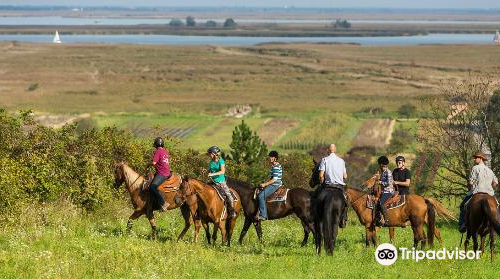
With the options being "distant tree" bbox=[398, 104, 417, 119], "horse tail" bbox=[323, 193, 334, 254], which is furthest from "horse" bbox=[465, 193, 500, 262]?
"distant tree" bbox=[398, 104, 417, 119]

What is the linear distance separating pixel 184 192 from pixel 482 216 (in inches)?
278

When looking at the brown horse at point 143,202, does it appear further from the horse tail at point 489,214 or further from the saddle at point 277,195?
the horse tail at point 489,214

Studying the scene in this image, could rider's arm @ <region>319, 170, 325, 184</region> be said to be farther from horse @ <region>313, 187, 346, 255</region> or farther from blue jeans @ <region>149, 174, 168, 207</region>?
blue jeans @ <region>149, 174, 168, 207</region>

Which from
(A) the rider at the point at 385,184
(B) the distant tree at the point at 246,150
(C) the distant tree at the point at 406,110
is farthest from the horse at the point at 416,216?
(C) the distant tree at the point at 406,110

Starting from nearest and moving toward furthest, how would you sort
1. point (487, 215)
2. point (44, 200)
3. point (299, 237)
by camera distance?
point (487, 215)
point (299, 237)
point (44, 200)

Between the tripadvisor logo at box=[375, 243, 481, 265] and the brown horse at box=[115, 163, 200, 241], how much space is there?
4.81 metres

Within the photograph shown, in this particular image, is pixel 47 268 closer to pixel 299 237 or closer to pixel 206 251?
pixel 206 251

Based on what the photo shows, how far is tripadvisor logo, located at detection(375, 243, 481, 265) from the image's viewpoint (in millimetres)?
19234

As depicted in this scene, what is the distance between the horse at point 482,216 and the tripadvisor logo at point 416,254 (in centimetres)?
41

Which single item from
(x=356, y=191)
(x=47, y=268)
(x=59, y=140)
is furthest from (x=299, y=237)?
(x=59, y=140)

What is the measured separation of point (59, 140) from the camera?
99.0ft

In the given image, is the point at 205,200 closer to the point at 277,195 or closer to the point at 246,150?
the point at 277,195

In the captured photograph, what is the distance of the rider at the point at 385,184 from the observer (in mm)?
20703

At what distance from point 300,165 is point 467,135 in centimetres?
2149
